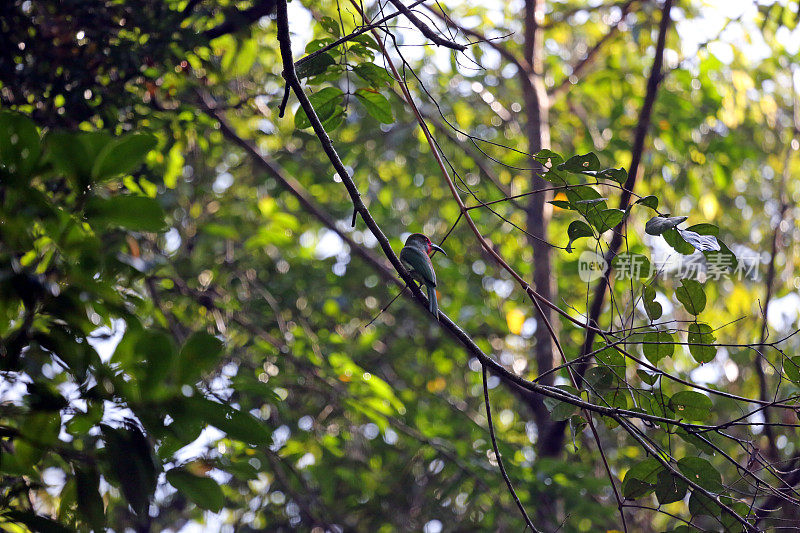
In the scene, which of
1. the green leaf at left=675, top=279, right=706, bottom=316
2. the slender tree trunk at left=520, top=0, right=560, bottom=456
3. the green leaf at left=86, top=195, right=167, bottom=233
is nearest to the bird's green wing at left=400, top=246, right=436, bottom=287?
the green leaf at left=675, top=279, right=706, bottom=316

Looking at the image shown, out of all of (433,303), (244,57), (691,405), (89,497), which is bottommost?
(89,497)

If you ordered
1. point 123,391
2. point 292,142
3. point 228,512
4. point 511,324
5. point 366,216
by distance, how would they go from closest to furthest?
point 123,391, point 366,216, point 511,324, point 228,512, point 292,142

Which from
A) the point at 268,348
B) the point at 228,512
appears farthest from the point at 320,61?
the point at 228,512

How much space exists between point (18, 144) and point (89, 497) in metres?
0.56

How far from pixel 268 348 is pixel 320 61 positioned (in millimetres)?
2212

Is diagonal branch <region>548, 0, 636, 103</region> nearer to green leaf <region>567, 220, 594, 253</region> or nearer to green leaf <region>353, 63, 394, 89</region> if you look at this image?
green leaf <region>353, 63, 394, 89</region>

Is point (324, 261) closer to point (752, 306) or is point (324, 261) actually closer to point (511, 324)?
point (511, 324)

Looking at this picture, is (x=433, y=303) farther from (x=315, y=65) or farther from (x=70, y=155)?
(x=70, y=155)

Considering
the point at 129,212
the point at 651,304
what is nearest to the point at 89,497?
the point at 129,212

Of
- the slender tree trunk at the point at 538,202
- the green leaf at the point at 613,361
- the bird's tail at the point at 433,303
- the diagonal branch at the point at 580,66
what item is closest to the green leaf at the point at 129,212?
the bird's tail at the point at 433,303

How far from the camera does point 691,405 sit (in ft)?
6.03

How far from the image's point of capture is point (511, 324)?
4.65m

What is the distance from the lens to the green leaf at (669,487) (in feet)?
5.76

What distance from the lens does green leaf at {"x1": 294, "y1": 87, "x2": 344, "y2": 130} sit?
2.06 metres
